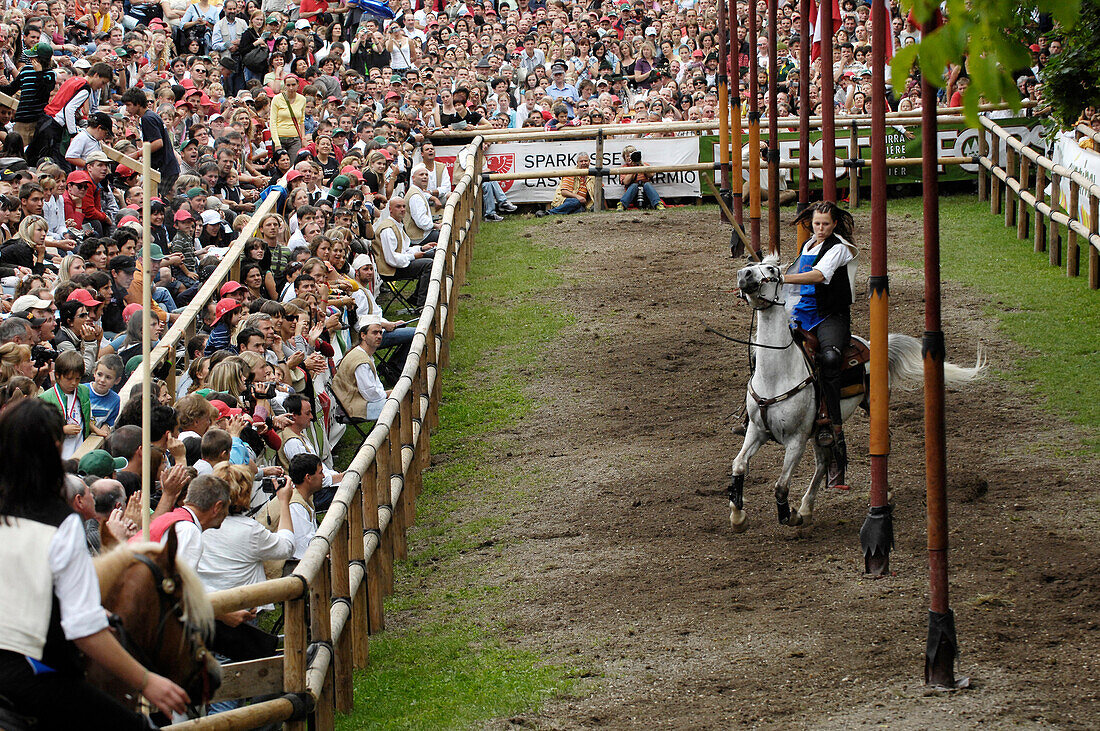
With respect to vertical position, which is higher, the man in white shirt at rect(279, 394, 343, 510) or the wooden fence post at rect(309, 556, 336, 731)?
the man in white shirt at rect(279, 394, 343, 510)

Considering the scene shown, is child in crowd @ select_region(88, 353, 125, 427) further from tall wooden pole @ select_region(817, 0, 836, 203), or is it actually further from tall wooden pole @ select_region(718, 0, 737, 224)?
tall wooden pole @ select_region(718, 0, 737, 224)

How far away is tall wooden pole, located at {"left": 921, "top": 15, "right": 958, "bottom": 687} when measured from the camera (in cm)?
742

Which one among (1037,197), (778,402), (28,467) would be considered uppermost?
(1037,197)

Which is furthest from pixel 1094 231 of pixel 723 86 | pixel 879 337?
pixel 879 337

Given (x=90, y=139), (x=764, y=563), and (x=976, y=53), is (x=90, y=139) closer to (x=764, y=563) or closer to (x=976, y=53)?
(x=764, y=563)

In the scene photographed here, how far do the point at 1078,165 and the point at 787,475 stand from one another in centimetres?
1068

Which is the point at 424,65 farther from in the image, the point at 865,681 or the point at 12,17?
the point at 865,681

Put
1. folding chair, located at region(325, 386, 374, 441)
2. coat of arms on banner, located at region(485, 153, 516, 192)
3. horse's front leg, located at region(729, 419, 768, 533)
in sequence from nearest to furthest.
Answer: horse's front leg, located at region(729, 419, 768, 533), folding chair, located at region(325, 386, 374, 441), coat of arms on banner, located at region(485, 153, 516, 192)

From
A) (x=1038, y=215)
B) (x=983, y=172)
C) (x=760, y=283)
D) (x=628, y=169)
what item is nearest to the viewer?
(x=760, y=283)

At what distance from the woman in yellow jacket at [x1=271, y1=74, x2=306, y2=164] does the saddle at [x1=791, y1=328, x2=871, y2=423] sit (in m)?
10.6

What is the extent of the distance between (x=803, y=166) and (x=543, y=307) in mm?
4049

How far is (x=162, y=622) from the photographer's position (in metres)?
4.79

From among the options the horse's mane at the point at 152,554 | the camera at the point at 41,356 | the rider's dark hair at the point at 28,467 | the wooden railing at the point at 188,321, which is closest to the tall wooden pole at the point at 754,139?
the wooden railing at the point at 188,321

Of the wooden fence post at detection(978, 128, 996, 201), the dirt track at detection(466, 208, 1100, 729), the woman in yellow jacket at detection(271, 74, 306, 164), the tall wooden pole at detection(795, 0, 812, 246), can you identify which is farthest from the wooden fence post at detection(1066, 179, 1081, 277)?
the woman in yellow jacket at detection(271, 74, 306, 164)
